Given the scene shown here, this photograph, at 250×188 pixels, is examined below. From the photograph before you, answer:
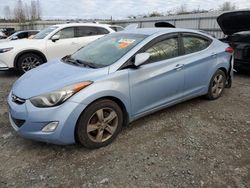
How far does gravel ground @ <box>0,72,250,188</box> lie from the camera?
275cm

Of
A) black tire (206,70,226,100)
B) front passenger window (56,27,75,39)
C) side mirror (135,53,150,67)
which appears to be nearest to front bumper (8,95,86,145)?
side mirror (135,53,150,67)

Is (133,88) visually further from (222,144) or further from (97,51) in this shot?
(222,144)

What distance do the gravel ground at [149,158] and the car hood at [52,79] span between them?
2.51 ft

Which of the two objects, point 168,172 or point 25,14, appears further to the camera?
point 25,14

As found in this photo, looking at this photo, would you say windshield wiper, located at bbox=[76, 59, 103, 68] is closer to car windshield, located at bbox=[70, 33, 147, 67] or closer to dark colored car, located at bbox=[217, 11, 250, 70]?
car windshield, located at bbox=[70, 33, 147, 67]

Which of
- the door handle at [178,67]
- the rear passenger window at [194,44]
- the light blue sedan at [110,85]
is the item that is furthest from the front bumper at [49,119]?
the rear passenger window at [194,44]

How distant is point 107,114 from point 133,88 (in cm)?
52

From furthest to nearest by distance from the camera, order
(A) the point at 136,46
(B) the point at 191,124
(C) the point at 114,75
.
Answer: (B) the point at 191,124 < (A) the point at 136,46 < (C) the point at 114,75

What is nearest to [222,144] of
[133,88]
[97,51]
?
[133,88]

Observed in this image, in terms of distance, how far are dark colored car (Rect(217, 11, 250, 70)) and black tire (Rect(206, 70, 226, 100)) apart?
2.01 m

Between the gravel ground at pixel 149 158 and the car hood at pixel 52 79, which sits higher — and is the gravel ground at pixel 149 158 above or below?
below

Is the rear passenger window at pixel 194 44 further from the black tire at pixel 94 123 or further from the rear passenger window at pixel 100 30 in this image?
the rear passenger window at pixel 100 30

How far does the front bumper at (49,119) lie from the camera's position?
295cm

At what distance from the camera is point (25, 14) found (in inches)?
2746
